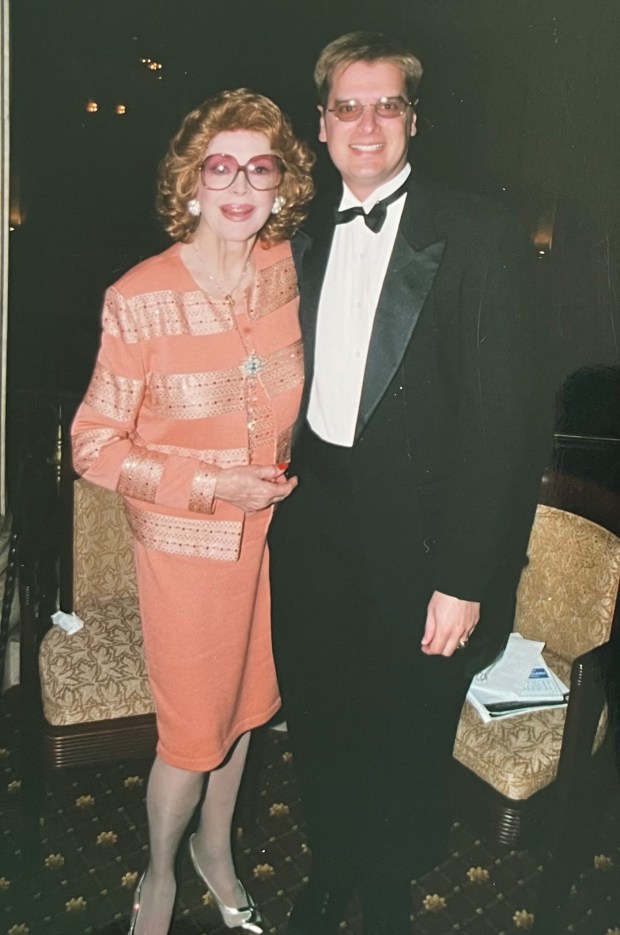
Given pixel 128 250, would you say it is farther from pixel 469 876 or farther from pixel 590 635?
pixel 469 876

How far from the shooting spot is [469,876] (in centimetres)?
149

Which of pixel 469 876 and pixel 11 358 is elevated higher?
pixel 11 358

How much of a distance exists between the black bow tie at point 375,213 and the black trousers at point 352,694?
1.09ft

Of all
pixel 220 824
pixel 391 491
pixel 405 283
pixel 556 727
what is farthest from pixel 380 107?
pixel 220 824

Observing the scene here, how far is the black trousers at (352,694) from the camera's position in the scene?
1369 mm

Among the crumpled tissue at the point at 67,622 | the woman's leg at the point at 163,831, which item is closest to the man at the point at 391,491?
the woman's leg at the point at 163,831

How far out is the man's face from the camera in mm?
1173

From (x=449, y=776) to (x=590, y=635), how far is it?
13.9 inches

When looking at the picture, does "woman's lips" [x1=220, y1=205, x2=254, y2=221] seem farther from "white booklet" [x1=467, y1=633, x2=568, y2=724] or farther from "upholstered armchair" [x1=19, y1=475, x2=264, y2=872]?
Answer: "white booklet" [x1=467, y1=633, x2=568, y2=724]

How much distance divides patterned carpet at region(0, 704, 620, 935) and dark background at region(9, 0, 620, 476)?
746 millimetres

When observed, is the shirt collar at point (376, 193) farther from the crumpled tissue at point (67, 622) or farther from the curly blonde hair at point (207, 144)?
the crumpled tissue at point (67, 622)

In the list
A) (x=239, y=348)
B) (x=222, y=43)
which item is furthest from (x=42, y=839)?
(x=222, y=43)

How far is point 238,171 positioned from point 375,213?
0.68 feet

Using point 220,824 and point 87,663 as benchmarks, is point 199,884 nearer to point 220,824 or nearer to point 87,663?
point 220,824
